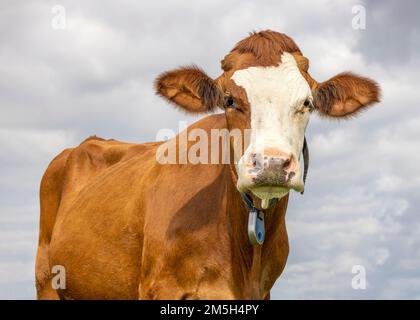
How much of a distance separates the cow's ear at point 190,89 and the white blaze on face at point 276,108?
56 centimetres

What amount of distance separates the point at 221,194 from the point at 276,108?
56.9 inches

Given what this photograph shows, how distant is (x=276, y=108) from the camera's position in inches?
284

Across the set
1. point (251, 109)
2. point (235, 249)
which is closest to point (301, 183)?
point (251, 109)

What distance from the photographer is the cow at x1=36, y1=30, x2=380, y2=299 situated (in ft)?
23.6

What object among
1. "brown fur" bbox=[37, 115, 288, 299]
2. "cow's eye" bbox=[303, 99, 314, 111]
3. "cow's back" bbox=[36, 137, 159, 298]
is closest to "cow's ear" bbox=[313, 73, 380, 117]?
"cow's eye" bbox=[303, 99, 314, 111]

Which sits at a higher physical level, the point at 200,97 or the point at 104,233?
the point at 200,97

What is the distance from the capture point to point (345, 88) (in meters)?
8.34

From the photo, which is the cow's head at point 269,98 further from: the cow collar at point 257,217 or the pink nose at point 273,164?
the cow collar at point 257,217

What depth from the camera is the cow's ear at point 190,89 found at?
26.7 feet

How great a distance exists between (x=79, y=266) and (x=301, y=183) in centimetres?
438

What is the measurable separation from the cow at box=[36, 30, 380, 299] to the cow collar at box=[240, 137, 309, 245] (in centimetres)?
1

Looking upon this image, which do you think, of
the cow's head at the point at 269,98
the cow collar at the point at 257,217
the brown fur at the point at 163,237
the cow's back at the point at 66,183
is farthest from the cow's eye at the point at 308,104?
the cow's back at the point at 66,183

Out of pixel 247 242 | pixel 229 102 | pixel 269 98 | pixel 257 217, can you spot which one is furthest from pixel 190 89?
pixel 247 242
